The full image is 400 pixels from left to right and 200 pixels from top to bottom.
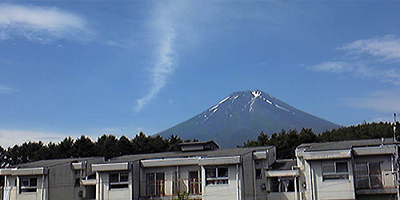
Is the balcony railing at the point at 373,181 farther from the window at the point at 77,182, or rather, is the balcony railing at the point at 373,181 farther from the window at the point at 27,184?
the window at the point at 27,184

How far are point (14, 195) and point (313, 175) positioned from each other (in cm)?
2050

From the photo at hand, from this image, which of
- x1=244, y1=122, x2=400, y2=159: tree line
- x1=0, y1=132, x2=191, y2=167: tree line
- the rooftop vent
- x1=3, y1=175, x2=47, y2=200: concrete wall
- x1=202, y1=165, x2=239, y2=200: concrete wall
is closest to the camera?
x1=202, y1=165, x2=239, y2=200: concrete wall

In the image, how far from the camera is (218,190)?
26.5 metres

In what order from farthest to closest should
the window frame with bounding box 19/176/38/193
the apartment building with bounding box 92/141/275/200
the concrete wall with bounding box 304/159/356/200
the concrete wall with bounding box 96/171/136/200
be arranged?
the window frame with bounding box 19/176/38/193, the concrete wall with bounding box 96/171/136/200, the apartment building with bounding box 92/141/275/200, the concrete wall with bounding box 304/159/356/200

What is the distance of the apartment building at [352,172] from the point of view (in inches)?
969

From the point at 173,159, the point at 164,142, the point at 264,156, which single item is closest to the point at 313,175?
the point at 264,156

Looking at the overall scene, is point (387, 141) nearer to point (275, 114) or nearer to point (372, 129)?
point (372, 129)

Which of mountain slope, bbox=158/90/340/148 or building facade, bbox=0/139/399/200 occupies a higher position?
mountain slope, bbox=158/90/340/148

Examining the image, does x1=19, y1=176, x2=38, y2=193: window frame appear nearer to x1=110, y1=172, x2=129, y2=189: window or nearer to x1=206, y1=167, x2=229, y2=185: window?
x1=110, y1=172, x2=129, y2=189: window

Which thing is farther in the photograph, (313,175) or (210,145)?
(210,145)

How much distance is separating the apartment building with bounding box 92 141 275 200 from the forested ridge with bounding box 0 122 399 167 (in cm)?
1313

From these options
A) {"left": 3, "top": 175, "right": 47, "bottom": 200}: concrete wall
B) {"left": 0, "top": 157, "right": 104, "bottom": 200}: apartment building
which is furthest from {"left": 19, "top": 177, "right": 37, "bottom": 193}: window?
{"left": 3, "top": 175, "right": 47, "bottom": 200}: concrete wall

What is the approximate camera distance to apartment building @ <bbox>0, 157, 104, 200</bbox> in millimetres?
30250

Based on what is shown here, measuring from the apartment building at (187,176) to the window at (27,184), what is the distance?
5.12 metres
